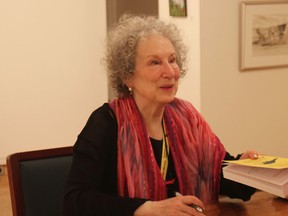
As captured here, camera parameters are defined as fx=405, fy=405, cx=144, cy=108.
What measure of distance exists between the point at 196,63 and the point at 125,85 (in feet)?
4.96

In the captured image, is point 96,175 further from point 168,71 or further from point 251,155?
point 251,155

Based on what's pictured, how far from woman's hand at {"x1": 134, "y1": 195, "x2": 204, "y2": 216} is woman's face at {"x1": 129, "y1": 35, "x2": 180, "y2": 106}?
43 centimetres

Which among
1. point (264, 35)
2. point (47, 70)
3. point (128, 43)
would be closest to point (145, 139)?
point (128, 43)

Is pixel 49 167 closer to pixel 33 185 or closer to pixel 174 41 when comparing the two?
pixel 33 185

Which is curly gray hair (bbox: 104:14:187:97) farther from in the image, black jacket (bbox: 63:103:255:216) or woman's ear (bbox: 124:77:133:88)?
black jacket (bbox: 63:103:255:216)

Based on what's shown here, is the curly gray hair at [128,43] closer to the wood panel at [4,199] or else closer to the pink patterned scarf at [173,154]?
the pink patterned scarf at [173,154]

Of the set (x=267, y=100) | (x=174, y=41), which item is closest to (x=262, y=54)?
(x=267, y=100)

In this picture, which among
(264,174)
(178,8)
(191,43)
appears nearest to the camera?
(264,174)

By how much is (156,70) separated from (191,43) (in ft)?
5.09

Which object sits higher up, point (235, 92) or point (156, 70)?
point (156, 70)

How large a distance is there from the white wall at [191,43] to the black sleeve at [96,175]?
1.52 m

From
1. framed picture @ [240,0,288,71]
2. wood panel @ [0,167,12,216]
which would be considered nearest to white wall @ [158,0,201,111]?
framed picture @ [240,0,288,71]

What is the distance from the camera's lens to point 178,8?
2.80 meters

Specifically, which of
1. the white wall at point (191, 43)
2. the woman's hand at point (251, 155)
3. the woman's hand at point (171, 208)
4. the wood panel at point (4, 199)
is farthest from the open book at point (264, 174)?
the wood panel at point (4, 199)
